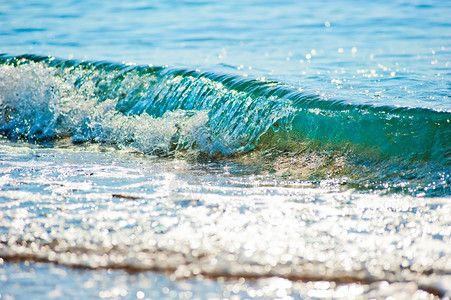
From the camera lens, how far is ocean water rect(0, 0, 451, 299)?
Answer: 2197mm

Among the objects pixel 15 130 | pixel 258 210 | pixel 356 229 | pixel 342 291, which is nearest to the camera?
pixel 342 291

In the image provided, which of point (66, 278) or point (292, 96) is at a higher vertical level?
point (292, 96)

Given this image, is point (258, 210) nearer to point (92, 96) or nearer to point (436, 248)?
point (436, 248)

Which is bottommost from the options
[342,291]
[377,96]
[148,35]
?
[342,291]

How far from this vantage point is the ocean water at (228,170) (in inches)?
86.5

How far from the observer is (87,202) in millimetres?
3025

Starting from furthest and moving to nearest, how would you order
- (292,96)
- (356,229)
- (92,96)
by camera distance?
(92,96) < (292,96) < (356,229)

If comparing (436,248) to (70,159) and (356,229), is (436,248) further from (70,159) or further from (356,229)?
(70,159)

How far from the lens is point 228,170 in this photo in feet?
13.2

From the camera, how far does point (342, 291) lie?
206 centimetres

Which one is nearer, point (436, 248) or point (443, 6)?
point (436, 248)

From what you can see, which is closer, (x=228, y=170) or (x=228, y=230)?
Result: (x=228, y=230)

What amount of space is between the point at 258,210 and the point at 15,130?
11.8ft

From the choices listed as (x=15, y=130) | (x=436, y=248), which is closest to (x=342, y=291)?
(x=436, y=248)
